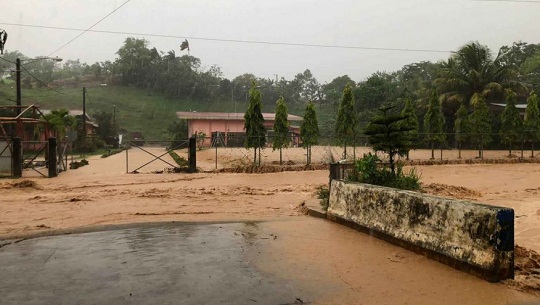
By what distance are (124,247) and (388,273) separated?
3942mm

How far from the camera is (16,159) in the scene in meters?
19.8

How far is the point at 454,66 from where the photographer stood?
1864 inches

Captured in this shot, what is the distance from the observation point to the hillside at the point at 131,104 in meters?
78.8

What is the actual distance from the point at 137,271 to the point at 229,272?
114 cm

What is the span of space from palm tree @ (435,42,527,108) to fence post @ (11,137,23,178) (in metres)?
38.3

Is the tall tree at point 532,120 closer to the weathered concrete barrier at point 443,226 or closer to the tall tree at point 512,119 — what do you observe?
the tall tree at point 512,119

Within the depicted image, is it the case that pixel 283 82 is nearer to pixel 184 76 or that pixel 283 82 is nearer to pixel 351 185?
pixel 184 76

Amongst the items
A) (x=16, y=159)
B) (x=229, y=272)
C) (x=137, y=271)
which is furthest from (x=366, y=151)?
(x=137, y=271)

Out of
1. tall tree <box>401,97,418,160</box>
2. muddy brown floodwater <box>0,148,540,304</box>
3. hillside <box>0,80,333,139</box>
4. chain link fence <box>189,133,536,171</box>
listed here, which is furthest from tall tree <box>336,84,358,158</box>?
hillside <box>0,80,333,139</box>

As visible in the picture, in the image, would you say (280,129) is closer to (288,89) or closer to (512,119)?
(512,119)

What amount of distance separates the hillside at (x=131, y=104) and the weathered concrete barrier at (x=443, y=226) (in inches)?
2675

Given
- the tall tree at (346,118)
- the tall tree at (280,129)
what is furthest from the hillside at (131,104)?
the tall tree at (280,129)

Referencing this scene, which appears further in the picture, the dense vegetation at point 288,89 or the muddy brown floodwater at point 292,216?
the dense vegetation at point 288,89

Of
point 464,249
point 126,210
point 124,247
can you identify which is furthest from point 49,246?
point 464,249
